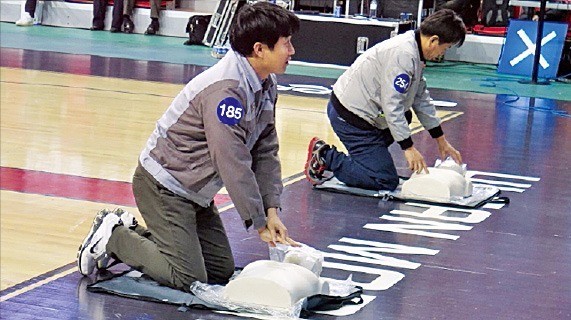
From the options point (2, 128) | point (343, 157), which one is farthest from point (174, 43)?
point (343, 157)

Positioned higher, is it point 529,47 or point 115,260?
point 529,47

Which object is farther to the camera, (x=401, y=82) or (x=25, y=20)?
(x=25, y=20)

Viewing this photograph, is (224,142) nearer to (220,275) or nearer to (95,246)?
(220,275)

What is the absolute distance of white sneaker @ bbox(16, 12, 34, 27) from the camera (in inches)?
601

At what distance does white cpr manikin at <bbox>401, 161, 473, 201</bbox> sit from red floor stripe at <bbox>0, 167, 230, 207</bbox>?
35.9 inches

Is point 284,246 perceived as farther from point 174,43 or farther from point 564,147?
point 174,43

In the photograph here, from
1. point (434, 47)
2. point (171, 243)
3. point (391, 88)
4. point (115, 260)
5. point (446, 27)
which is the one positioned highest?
point (446, 27)

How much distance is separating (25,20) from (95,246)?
11521 millimetres

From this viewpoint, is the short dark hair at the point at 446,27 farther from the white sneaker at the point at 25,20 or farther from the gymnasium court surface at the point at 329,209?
the white sneaker at the point at 25,20

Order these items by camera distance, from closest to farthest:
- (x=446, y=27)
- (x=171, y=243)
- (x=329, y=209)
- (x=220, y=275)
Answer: (x=171, y=243)
(x=220, y=275)
(x=446, y=27)
(x=329, y=209)

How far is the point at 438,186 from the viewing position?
5820 millimetres

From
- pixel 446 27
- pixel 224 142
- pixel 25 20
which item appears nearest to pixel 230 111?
pixel 224 142

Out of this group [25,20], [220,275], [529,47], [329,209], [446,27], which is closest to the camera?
[220,275]

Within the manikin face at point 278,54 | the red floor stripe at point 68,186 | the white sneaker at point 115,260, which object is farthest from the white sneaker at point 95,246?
the red floor stripe at point 68,186
